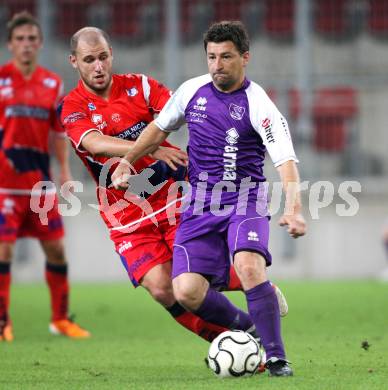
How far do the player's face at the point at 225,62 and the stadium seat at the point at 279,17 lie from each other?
11.3 meters

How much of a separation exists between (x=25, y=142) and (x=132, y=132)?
2377mm

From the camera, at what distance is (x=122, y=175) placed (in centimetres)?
618

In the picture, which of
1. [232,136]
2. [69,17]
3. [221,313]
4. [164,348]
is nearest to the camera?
[232,136]

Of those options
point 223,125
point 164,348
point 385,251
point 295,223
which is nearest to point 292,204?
point 295,223

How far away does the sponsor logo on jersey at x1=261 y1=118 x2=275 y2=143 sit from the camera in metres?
5.92

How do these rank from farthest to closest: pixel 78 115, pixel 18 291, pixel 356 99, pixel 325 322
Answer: pixel 356 99 → pixel 18 291 → pixel 325 322 → pixel 78 115

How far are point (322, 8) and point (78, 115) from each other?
1087 cm

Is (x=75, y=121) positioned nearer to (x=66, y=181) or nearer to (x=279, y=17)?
(x=66, y=181)

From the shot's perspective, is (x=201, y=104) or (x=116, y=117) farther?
(x=116, y=117)

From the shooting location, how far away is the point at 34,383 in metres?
5.95

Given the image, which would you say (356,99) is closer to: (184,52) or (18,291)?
(184,52)

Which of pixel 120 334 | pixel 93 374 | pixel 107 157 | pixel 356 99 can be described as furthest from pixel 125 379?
pixel 356 99

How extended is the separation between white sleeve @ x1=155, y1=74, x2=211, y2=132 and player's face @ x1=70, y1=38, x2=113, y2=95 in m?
0.65

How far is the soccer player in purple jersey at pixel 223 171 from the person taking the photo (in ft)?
19.4
